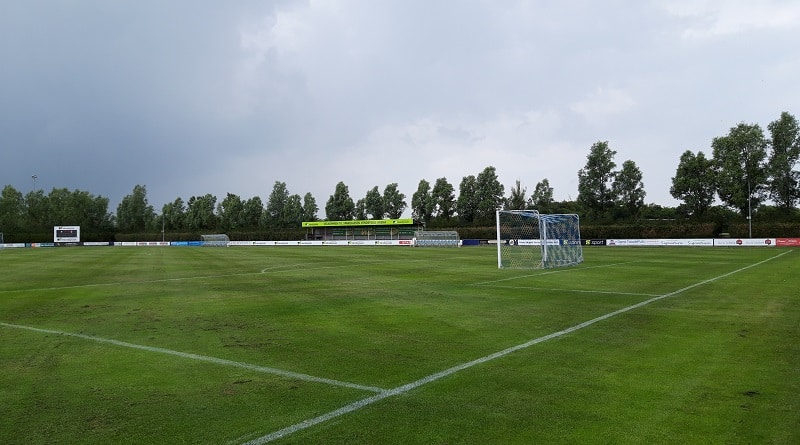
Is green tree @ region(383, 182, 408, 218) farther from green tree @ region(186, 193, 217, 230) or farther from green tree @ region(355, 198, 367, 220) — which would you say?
green tree @ region(186, 193, 217, 230)

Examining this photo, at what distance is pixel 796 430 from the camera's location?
13.2 feet

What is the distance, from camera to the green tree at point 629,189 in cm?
7669

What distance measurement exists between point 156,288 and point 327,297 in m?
6.51

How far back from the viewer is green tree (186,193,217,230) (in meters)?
119

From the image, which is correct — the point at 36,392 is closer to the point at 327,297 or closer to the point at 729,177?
the point at 327,297

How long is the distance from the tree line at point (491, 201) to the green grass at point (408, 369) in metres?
64.5

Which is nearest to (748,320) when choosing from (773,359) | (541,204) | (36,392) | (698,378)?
(773,359)

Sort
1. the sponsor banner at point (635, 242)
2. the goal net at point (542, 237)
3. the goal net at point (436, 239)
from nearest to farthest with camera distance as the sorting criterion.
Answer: the goal net at point (542, 237) → the sponsor banner at point (635, 242) → the goal net at point (436, 239)

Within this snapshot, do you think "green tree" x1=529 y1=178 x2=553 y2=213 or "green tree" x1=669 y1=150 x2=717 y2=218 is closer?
"green tree" x1=669 y1=150 x2=717 y2=218

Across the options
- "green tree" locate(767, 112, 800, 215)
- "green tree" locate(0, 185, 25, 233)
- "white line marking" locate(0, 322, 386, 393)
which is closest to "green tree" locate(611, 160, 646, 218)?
"green tree" locate(767, 112, 800, 215)

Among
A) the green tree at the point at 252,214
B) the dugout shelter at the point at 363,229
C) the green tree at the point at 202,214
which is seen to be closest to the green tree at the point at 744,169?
the dugout shelter at the point at 363,229

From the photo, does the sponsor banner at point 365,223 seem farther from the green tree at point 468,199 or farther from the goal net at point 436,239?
the goal net at point 436,239

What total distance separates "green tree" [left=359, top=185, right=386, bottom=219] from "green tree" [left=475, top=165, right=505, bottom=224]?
22043 millimetres

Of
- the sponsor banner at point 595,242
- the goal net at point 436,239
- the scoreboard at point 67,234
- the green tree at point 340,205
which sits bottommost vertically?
the sponsor banner at point 595,242
